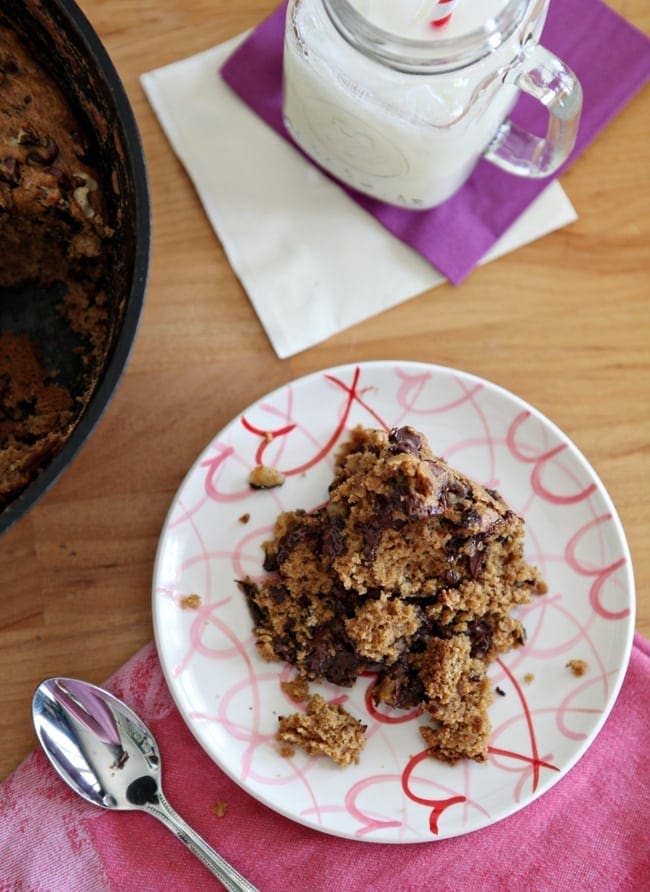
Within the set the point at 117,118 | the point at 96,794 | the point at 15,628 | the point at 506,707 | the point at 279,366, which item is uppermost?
the point at 117,118

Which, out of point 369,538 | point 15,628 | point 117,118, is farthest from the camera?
point 15,628

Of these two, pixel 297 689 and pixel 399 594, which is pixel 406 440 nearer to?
pixel 399 594

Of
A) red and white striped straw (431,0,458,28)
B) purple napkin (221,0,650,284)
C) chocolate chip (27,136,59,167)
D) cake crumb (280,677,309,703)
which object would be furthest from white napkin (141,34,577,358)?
cake crumb (280,677,309,703)

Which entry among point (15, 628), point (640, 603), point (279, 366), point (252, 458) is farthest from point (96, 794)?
point (640, 603)

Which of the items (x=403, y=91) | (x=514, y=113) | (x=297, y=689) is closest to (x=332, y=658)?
(x=297, y=689)

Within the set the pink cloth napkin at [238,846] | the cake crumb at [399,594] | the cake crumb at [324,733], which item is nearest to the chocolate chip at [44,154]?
the cake crumb at [399,594]

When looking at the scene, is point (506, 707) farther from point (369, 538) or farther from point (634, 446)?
point (634, 446)
